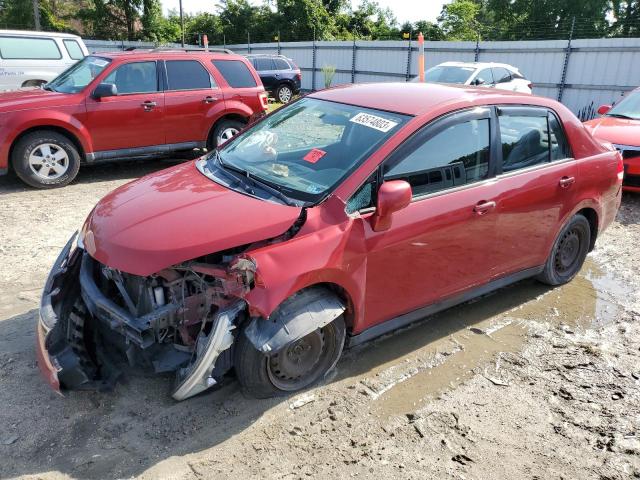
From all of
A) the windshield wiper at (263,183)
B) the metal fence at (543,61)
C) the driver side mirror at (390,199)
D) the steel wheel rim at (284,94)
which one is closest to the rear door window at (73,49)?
the steel wheel rim at (284,94)

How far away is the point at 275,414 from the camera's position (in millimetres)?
3076

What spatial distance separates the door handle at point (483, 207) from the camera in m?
3.64

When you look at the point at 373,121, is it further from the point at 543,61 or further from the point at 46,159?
the point at 543,61

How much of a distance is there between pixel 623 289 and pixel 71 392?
4712 mm

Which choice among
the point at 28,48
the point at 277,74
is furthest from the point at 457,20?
the point at 28,48

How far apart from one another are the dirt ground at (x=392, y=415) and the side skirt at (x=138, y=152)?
3711mm

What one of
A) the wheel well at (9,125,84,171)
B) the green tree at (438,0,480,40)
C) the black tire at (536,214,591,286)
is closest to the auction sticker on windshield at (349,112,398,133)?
the black tire at (536,214,591,286)

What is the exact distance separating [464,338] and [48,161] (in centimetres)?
613

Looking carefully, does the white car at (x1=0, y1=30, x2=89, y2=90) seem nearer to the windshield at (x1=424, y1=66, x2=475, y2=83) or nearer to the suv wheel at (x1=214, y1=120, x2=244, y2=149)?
the suv wheel at (x1=214, y1=120, x2=244, y2=149)

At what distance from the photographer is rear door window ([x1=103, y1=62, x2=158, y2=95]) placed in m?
7.66

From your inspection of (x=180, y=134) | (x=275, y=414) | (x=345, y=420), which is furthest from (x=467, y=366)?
(x=180, y=134)

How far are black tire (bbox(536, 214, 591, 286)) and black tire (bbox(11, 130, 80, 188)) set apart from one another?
20.6ft

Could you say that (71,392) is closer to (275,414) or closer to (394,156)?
(275,414)

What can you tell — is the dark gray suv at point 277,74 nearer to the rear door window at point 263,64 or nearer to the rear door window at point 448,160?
the rear door window at point 263,64
